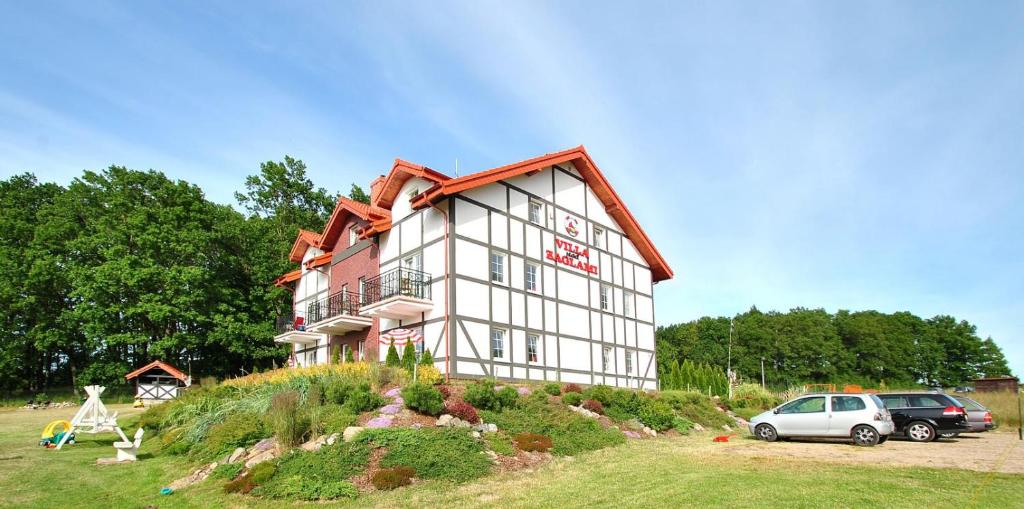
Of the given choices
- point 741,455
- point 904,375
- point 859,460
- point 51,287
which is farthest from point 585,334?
point 904,375

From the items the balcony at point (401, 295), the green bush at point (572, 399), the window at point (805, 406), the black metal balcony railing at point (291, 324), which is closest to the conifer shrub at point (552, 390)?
the green bush at point (572, 399)

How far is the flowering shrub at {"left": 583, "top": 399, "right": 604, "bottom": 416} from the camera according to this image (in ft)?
61.4

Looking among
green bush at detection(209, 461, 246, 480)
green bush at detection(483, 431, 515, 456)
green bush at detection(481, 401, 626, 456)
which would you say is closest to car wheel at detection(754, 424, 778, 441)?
green bush at detection(481, 401, 626, 456)

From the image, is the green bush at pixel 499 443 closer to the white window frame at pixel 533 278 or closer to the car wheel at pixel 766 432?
the car wheel at pixel 766 432

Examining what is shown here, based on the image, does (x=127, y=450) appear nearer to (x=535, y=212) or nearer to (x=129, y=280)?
(x=535, y=212)

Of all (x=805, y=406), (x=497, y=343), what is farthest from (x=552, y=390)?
(x=805, y=406)

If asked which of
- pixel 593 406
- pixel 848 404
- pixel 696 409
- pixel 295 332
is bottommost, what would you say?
pixel 696 409

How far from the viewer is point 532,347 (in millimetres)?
23969

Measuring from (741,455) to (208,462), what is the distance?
11.6 meters

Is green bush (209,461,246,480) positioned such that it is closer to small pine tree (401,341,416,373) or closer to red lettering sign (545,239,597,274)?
small pine tree (401,341,416,373)

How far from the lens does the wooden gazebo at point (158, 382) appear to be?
31945mm

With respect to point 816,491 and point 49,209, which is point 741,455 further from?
point 49,209

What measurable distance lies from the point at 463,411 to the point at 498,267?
914 centimetres

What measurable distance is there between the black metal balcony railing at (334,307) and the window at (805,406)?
15816mm
